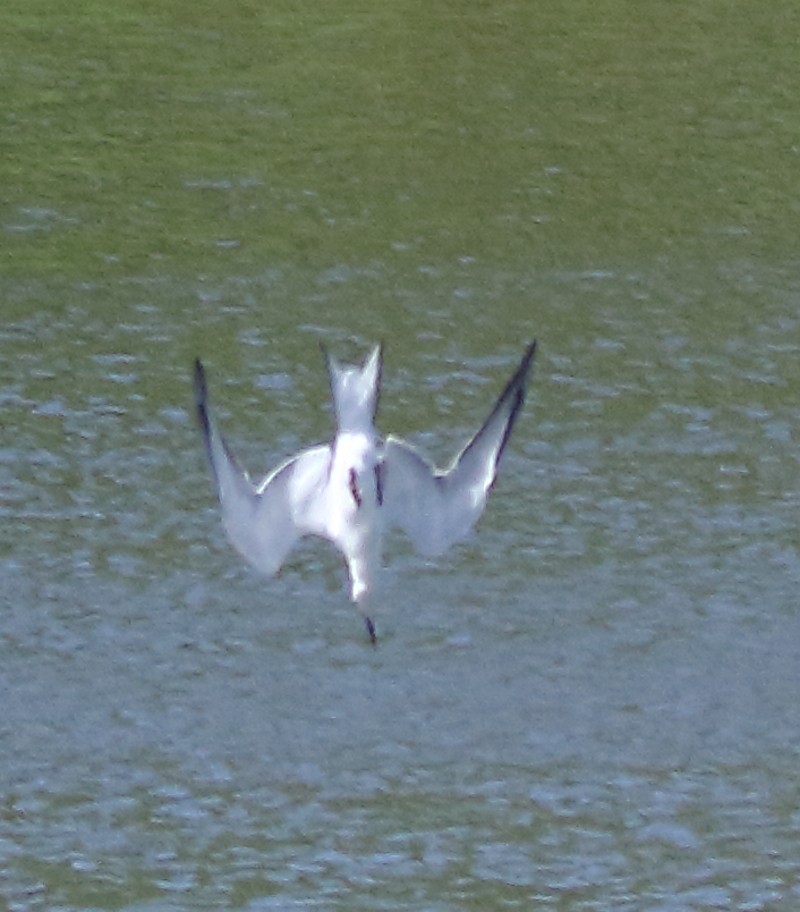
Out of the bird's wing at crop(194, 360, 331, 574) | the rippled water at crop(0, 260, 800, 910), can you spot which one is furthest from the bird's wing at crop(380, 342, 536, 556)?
the rippled water at crop(0, 260, 800, 910)

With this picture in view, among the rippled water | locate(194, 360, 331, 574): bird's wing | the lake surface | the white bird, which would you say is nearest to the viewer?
the white bird

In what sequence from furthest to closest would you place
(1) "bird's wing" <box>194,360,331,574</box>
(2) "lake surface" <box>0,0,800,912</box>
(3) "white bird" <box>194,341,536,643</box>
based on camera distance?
1. (2) "lake surface" <box>0,0,800,912</box>
2. (1) "bird's wing" <box>194,360,331,574</box>
3. (3) "white bird" <box>194,341,536,643</box>

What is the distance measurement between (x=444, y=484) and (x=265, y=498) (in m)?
0.46

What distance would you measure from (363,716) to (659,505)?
1.89m

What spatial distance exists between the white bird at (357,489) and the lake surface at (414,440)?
52.3 inches

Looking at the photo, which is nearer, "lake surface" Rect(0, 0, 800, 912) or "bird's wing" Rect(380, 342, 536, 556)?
"bird's wing" Rect(380, 342, 536, 556)

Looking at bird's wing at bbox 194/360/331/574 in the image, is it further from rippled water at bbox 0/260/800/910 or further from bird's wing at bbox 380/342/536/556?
rippled water at bbox 0/260/800/910

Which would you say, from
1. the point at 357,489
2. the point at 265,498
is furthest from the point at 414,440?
the point at 357,489

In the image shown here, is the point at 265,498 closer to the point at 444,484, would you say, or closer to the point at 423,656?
the point at 444,484

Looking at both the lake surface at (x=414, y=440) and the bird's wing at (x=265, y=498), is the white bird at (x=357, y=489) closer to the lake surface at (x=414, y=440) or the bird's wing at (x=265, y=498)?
the bird's wing at (x=265, y=498)

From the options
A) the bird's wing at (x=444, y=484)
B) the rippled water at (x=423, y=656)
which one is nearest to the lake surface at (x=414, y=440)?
the rippled water at (x=423, y=656)

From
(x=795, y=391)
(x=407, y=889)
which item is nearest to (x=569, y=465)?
(x=795, y=391)

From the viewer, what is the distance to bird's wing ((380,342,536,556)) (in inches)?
229

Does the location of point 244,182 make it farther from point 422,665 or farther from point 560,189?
point 422,665
